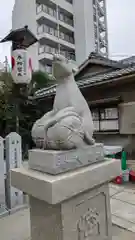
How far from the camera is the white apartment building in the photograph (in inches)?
759

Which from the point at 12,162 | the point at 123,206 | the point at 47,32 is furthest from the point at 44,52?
the point at 123,206

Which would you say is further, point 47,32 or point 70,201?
point 47,32

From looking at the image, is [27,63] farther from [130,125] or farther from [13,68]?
[130,125]

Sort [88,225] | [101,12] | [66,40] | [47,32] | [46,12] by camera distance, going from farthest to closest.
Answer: [101,12] → [66,40] → [47,32] → [46,12] → [88,225]

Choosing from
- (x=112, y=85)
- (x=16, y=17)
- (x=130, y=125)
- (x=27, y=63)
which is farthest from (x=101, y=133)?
(x=16, y=17)

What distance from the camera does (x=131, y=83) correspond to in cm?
563

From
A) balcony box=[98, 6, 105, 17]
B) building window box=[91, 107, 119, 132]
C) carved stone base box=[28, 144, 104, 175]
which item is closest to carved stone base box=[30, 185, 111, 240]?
carved stone base box=[28, 144, 104, 175]

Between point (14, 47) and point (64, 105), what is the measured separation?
6.24 meters

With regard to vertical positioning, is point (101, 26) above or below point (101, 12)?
below

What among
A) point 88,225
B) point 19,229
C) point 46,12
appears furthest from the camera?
point 46,12

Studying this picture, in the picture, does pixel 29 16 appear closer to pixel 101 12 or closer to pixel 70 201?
pixel 101 12

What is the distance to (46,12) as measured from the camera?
1939 centimetres

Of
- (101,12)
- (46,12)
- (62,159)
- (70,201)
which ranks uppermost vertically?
(101,12)

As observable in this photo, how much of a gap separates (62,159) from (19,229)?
180 centimetres
